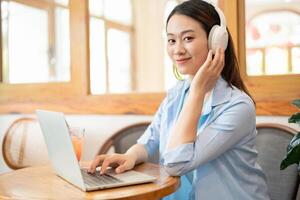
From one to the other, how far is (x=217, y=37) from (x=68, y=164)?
24.6 inches

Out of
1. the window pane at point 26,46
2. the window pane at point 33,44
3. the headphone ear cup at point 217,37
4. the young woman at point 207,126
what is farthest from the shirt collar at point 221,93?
the window pane at point 26,46

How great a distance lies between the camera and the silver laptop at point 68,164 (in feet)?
3.36

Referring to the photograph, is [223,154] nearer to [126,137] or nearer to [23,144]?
[126,137]

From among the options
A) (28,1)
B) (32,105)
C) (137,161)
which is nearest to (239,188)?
(137,161)

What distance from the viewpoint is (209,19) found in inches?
53.0

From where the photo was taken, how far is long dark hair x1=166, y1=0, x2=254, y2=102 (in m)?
1.34

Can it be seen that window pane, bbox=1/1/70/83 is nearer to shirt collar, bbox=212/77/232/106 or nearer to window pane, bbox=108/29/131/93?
window pane, bbox=108/29/131/93

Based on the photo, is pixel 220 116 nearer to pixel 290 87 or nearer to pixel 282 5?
pixel 290 87

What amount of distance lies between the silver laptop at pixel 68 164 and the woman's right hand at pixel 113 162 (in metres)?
0.02

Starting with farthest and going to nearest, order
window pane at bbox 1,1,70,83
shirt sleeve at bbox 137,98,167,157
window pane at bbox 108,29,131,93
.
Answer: window pane at bbox 108,29,131,93 → window pane at bbox 1,1,70,83 → shirt sleeve at bbox 137,98,167,157

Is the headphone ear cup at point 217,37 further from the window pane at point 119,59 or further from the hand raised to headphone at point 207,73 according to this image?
the window pane at point 119,59

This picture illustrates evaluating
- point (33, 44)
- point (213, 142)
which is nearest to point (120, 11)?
point (33, 44)

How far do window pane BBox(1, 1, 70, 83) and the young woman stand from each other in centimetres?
155

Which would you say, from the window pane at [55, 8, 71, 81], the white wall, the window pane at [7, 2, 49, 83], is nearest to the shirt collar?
the white wall
